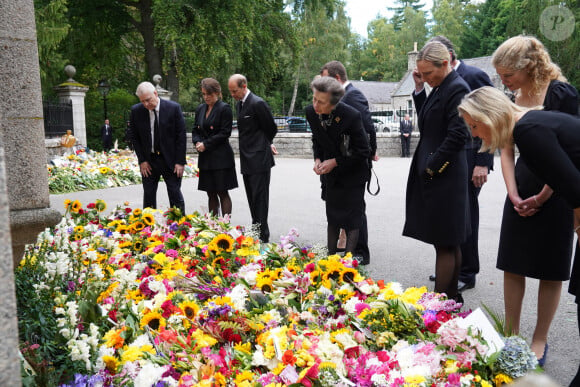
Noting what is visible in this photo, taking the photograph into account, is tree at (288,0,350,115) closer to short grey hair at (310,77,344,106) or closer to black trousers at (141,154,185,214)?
black trousers at (141,154,185,214)

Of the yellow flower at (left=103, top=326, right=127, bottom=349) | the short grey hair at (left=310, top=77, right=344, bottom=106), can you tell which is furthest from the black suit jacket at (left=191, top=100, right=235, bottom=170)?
the yellow flower at (left=103, top=326, right=127, bottom=349)

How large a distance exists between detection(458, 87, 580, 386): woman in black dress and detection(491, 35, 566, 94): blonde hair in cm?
39

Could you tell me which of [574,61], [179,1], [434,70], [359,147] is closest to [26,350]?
[434,70]

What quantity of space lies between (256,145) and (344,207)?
1910 millimetres

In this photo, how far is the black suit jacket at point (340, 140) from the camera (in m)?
4.81

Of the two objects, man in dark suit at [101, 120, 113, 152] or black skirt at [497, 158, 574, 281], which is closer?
black skirt at [497, 158, 574, 281]

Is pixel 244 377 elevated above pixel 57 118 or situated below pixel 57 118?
below

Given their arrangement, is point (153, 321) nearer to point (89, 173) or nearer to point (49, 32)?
point (89, 173)

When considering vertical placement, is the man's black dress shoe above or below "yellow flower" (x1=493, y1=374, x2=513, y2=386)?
below

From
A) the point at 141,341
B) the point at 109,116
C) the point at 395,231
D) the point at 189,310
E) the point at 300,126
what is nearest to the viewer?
the point at 141,341

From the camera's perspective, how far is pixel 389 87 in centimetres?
6425

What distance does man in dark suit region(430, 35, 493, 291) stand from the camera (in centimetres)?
455

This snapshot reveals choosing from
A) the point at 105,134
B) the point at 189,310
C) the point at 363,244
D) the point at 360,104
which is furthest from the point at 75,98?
the point at 189,310

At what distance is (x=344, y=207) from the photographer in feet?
16.5
